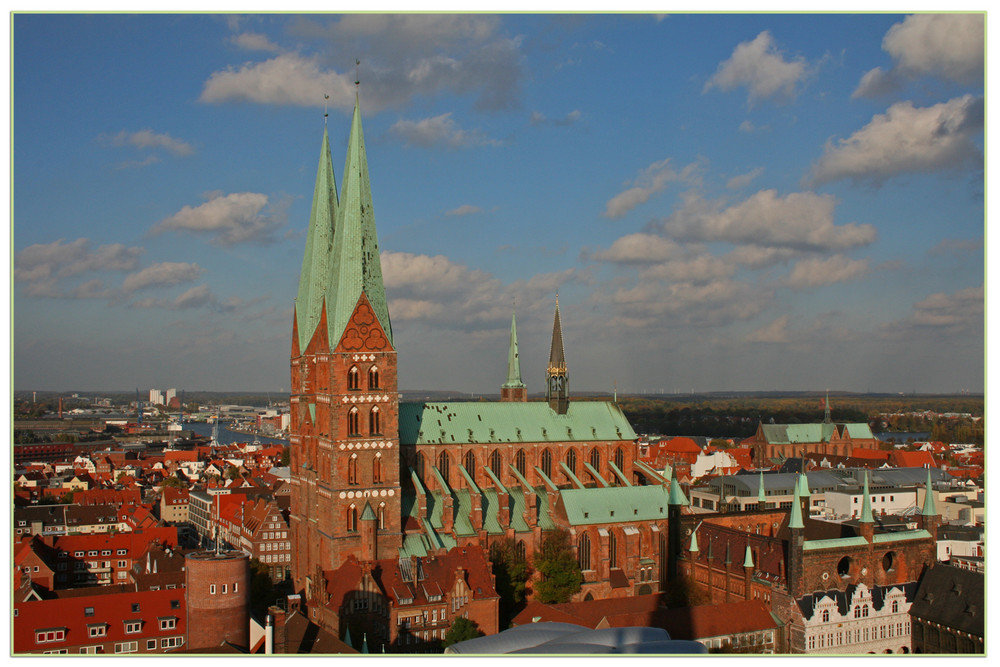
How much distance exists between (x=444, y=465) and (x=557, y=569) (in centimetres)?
1559

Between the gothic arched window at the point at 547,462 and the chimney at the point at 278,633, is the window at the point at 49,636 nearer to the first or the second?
the chimney at the point at 278,633

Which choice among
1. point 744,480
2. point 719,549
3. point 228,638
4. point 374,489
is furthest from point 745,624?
point 744,480

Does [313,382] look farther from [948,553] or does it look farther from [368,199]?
[948,553]

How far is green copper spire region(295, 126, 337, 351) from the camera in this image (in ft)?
274

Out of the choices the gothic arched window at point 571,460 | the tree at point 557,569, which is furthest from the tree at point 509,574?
the gothic arched window at point 571,460

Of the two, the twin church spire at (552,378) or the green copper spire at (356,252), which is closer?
the green copper spire at (356,252)

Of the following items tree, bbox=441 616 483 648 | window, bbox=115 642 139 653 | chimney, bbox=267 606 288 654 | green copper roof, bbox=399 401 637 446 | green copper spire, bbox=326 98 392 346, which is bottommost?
window, bbox=115 642 139 653

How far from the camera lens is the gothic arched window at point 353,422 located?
7744cm

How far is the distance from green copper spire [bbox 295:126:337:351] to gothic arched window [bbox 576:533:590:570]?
29396 mm

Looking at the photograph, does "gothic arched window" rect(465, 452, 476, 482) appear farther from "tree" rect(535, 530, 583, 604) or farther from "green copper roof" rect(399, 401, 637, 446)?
"tree" rect(535, 530, 583, 604)

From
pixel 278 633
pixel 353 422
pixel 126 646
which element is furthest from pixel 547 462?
pixel 278 633

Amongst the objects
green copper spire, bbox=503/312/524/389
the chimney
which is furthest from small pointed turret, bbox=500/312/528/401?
the chimney

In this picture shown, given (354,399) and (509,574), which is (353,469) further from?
(509,574)

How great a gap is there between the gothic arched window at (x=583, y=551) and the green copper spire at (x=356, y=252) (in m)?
24.3
